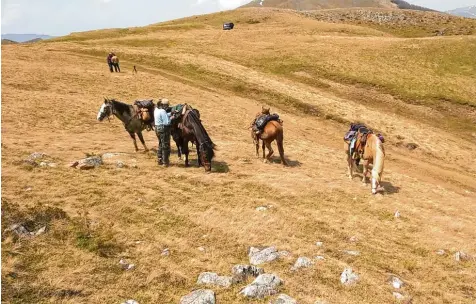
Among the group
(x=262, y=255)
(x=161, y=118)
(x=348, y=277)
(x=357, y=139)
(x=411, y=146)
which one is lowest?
(x=411, y=146)

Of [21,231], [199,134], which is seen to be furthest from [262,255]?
[199,134]

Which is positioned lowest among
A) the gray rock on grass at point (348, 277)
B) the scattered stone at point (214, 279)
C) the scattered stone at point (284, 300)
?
the gray rock on grass at point (348, 277)

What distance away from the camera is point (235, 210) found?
1295 cm

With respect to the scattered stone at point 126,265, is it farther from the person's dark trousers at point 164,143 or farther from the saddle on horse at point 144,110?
the saddle on horse at point 144,110

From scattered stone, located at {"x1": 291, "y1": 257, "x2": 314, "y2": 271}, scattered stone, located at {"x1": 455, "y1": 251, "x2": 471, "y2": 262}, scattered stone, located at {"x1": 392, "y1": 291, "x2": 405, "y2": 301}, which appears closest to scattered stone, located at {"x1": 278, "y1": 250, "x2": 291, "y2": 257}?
scattered stone, located at {"x1": 291, "y1": 257, "x2": 314, "y2": 271}

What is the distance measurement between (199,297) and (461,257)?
7721mm

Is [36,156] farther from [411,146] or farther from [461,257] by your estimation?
Answer: [411,146]

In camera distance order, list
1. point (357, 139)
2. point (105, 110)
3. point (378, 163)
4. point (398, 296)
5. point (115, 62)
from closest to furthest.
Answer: point (398, 296)
point (378, 163)
point (357, 139)
point (105, 110)
point (115, 62)

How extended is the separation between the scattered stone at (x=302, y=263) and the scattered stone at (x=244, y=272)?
0.90 meters

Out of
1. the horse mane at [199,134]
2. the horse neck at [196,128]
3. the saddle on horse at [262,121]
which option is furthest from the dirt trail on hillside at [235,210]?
the saddle on horse at [262,121]

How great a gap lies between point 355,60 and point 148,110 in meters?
37.7

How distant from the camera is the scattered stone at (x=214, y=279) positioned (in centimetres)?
880

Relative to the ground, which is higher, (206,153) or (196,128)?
(196,128)

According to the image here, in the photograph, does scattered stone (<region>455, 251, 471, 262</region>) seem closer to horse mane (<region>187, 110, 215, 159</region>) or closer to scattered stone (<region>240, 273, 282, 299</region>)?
scattered stone (<region>240, 273, 282, 299</region>)
